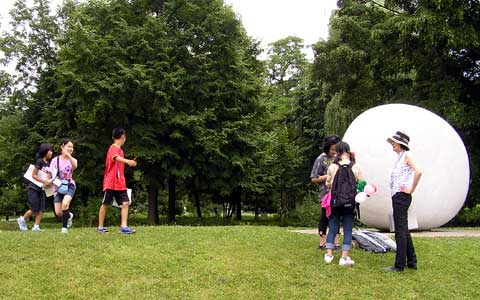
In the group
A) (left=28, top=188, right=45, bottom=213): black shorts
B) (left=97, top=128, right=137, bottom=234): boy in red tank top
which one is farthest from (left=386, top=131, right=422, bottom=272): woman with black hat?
(left=28, top=188, right=45, bottom=213): black shorts

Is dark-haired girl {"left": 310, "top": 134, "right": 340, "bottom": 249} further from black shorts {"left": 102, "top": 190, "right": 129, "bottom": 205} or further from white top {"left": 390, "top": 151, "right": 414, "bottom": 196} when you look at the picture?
black shorts {"left": 102, "top": 190, "right": 129, "bottom": 205}

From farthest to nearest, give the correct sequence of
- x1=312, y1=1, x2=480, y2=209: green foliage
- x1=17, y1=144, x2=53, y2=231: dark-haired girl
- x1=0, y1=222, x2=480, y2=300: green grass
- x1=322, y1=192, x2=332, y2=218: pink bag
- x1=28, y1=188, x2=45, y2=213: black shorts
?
x1=312, y1=1, x2=480, y2=209: green foliage → x1=28, y1=188, x2=45, y2=213: black shorts → x1=17, y1=144, x2=53, y2=231: dark-haired girl → x1=322, y1=192, x2=332, y2=218: pink bag → x1=0, y1=222, x2=480, y2=300: green grass

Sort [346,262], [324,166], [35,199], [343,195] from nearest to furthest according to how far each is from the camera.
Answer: [343,195], [346,262], [324,166], [35,199]

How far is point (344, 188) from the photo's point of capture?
7.48 metres

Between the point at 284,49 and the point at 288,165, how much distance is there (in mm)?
17992

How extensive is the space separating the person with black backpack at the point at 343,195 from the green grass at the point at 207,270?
32cm

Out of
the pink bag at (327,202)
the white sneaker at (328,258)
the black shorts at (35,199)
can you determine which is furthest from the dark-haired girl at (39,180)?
the white sneaker at (328,258)

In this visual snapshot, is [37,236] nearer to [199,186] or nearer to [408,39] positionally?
[199,186]

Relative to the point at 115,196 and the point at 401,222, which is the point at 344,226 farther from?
the point at 115,196

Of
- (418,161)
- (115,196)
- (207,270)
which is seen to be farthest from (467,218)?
(207,270)

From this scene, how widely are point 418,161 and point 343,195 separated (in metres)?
5.78

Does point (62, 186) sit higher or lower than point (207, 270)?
higher

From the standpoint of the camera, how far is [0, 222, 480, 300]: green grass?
249 inches

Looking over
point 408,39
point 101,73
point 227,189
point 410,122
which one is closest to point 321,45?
point 408,39
